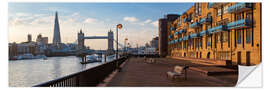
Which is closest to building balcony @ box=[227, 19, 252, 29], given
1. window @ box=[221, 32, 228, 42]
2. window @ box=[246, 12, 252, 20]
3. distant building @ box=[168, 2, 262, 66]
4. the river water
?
distant building @ box=[168, 2, 262, 66]

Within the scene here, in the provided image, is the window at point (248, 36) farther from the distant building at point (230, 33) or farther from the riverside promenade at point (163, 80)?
the riverside promenade at point (163, 80)

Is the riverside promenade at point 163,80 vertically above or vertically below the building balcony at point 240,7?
below

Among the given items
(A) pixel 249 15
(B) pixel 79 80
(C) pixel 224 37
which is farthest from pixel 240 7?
(B) pixel 79 80

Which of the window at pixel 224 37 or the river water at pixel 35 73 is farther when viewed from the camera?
the river water at pixel 35 73

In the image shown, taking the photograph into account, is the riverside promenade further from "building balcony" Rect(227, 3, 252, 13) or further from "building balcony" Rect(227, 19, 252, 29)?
"building balcony" Rect(227, 3, 252, 13)

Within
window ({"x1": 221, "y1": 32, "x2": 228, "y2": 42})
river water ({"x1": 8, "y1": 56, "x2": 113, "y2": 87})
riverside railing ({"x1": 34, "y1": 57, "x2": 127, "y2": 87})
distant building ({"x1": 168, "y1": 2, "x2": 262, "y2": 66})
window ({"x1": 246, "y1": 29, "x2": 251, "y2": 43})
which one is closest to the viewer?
riverside railing ({"x1": 34, "y1": 57, "x2": 127, "y2": 87})

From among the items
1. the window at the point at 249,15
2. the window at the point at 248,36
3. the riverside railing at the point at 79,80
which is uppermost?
the window at the point at 249,15

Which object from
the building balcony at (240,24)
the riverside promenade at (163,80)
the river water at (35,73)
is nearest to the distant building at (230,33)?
the building balcony at (240,24)

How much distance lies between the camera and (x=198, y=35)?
132 ft

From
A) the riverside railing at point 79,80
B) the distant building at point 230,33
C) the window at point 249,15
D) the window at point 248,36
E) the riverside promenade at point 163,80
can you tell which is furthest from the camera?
the window at point 249,15

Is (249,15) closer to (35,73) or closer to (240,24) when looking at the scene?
(240,24)
